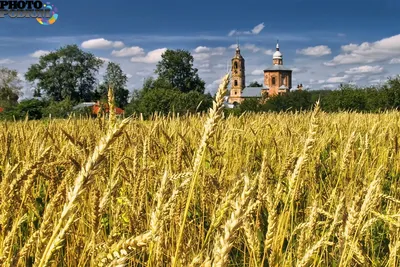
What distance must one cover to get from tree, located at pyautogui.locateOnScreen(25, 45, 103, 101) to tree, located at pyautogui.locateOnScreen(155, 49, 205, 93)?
477 inches

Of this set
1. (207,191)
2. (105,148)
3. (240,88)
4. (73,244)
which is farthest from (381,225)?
(240,88)

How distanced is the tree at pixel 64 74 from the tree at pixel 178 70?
12124 millimetres

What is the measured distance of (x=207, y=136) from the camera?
0.76 meters

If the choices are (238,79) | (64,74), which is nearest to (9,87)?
(64,74)

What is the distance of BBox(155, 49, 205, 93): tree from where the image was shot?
71062 millimetres

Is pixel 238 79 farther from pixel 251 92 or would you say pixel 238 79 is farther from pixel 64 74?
pixel 64 74

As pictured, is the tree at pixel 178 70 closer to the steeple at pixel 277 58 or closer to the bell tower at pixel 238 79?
the bell tower at pixel 238 79

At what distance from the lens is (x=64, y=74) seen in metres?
70.0

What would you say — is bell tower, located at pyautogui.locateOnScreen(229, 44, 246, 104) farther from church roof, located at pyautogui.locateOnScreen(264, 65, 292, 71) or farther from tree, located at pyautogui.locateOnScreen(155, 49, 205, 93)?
tree, located at pyautogui.locateOnScreen(155, 49, 205, 93)

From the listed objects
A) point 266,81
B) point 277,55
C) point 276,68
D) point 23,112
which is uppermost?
point 277,55

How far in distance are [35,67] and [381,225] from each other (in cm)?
7474

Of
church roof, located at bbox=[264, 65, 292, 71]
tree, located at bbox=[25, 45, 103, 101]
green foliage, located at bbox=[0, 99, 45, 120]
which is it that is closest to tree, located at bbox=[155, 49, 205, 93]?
tree, located at bbox=[25, 45, 103, 101]

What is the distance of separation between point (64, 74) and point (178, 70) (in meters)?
18.9

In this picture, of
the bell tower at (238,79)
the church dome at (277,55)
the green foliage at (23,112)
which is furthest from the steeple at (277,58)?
the green foliage at (23,112)
